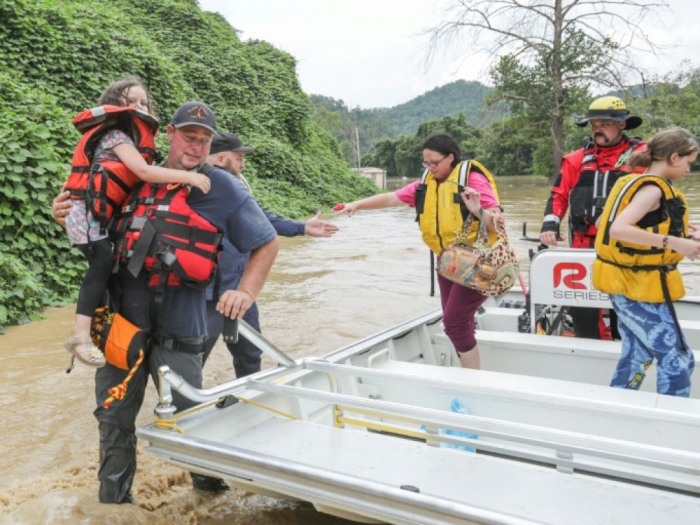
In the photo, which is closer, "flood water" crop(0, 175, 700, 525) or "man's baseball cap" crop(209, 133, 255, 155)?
"flood water" crop(0, 175, 700, 525)

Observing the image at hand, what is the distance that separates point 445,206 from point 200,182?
1.70 m

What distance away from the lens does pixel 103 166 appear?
243 cm

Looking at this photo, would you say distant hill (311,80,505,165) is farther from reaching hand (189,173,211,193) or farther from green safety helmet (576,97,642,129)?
reaching hand (189,173,211,193)

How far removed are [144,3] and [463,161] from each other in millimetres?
23402

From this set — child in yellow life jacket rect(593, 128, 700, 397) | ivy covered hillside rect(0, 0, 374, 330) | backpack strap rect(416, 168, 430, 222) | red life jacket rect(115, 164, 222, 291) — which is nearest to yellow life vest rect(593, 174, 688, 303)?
child in yellow life jacket rect(593, 128, 700, 397)

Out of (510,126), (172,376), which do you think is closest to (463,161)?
(172,376)

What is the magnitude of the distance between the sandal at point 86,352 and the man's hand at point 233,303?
46 centimetres

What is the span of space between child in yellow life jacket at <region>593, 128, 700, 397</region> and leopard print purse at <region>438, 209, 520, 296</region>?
55cm

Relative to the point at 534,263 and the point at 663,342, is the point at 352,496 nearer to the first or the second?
the point at 663,342

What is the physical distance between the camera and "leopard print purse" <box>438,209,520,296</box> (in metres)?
3.46

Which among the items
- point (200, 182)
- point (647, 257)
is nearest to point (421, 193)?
point (647, 257)

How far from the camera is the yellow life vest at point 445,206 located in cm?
357

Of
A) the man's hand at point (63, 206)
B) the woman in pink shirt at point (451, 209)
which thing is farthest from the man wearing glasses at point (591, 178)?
the man's hand at point (63, 206)

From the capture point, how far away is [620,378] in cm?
331
